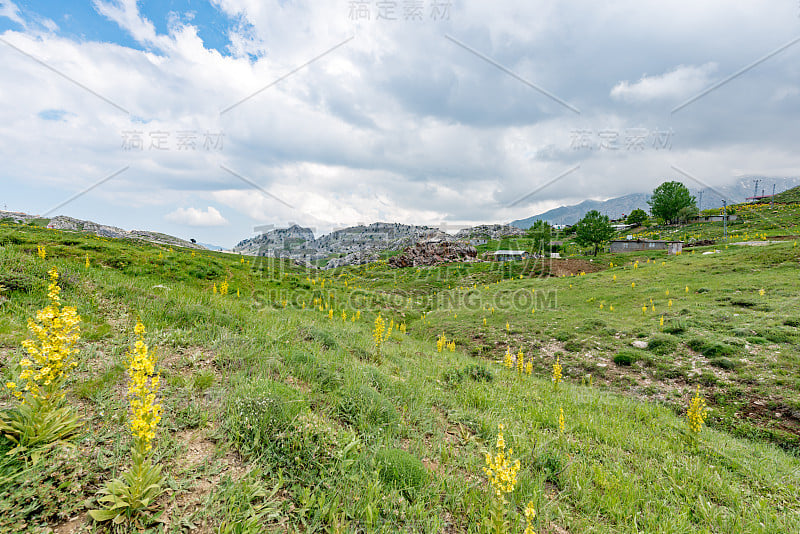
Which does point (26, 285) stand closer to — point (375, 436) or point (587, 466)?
point (375, 436)

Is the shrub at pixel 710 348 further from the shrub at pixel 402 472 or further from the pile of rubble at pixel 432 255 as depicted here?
the pile of rubble at pixel 432 255

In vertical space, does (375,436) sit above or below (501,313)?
above

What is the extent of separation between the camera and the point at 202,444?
4148 millimetres

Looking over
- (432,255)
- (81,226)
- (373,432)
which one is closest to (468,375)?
(373,432)

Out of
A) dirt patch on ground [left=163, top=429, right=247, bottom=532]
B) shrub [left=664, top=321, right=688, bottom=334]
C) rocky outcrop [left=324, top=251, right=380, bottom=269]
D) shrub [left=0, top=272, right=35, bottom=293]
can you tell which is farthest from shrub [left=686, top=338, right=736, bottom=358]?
rocky outcrop [left=324, top=251, right=380, bottom=269]

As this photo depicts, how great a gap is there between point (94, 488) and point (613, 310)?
26.1 meters

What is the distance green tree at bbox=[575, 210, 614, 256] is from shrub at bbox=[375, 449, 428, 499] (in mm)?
68360

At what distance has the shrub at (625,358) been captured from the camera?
1376cm

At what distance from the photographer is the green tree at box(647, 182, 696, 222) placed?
82562 mm

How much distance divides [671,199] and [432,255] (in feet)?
223

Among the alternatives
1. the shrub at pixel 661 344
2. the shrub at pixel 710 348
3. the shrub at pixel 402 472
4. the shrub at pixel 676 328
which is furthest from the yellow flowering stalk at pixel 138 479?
the shrub at pixel 676 328

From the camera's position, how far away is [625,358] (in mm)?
13859

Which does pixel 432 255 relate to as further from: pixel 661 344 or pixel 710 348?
pixel 710 348

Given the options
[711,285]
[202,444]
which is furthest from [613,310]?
[202,444]
